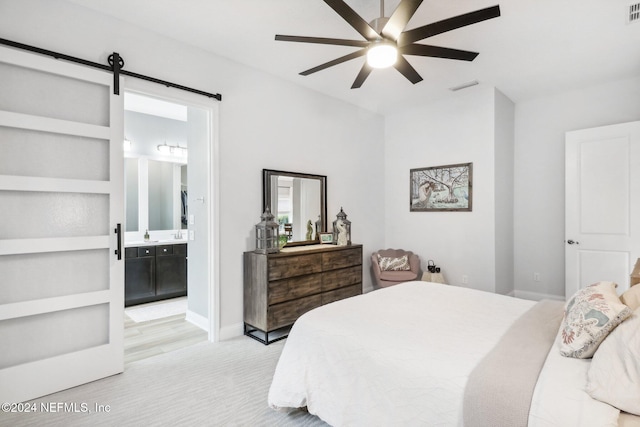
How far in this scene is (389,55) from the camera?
2150mm

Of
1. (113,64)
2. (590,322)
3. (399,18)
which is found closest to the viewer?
(590,322)

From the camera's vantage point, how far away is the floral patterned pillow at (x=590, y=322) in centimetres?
134

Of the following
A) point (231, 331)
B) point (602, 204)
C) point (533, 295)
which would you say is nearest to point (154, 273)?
point (231, 331)

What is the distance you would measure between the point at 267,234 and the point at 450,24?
7.67ft

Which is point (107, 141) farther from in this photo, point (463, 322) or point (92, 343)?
point (463, 322)

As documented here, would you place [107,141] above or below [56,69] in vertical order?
below

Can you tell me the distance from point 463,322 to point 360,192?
3156 mm

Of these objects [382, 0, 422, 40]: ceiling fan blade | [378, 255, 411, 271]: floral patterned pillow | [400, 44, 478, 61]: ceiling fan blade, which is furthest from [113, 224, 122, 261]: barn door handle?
[378, 255, 411, 271]: floral patterned pillow

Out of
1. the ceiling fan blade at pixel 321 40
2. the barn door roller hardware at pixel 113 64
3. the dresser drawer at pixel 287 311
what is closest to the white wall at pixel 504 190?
the dresser drawer at pixel 287 311

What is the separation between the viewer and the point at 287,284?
3.35m

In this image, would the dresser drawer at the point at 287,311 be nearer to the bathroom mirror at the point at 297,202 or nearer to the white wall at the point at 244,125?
the white wall at the point at 244,125

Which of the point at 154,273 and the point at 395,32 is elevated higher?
the point at 395,32

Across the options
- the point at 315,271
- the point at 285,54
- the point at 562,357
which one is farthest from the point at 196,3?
the point at 562,357

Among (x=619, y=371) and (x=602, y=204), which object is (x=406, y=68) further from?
(x=602, y=204)
